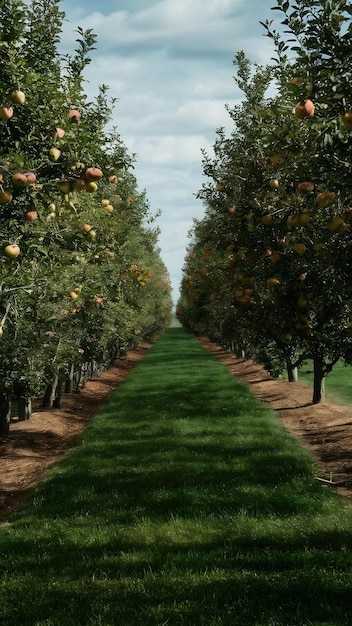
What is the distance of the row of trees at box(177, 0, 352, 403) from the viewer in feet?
18.0

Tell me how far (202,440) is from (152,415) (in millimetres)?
5132

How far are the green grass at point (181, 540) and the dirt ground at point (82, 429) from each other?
0.67 meters

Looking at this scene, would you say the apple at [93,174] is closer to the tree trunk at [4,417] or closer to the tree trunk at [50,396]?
the tree trunk at [4,417]

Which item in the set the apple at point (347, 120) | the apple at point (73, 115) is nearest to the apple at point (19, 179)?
the apple at point (73, 115)

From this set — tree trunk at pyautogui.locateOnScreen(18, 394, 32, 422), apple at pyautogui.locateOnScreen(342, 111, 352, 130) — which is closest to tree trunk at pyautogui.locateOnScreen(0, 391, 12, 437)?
tree trunk at pyautogui.locateOnScreen(18, 394, 32, 422)

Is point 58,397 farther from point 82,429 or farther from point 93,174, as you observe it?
point 93,174

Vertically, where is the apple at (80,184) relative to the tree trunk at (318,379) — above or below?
above

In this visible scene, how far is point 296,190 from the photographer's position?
31.1 feet

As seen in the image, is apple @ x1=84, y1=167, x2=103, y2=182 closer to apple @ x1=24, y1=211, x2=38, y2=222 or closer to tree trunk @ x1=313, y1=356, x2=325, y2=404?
apple @ x1=24, y1=211, x2=38, y2=222

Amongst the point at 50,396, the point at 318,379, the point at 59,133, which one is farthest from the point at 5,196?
the point at 50,396

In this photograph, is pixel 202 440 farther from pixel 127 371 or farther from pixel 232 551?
pixel 127 371

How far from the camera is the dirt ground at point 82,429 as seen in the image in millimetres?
12172

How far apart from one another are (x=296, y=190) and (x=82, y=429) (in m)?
12.5

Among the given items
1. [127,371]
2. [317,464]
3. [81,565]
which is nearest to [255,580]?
[81,565]
